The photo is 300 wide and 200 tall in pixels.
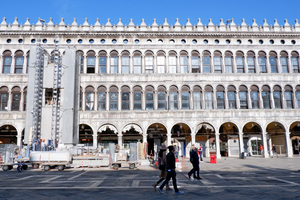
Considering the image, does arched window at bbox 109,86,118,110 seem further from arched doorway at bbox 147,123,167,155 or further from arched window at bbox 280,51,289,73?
arched window at bbox 280,51,289,73

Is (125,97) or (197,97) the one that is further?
(197,97)

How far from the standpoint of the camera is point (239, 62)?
32.4 meters

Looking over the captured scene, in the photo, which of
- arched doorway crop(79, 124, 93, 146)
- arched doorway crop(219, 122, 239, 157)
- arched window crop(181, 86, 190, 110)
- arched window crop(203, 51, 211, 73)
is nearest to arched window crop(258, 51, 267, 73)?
arched window crop(203, 51, 211, 73)

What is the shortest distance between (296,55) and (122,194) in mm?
31483

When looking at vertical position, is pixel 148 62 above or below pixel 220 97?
above

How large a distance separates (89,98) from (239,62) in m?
18.4

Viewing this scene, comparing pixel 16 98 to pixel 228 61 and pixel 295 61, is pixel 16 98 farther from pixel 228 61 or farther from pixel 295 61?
pixel 295 61

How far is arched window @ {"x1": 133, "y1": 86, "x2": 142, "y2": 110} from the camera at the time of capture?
30906mm

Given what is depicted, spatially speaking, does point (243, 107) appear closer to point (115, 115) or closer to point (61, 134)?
point (115, 115)

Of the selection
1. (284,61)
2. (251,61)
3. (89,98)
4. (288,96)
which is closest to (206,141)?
(288,96)

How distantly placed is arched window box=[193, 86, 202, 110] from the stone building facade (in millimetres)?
117

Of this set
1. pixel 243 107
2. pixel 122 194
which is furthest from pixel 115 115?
pixel 122 194

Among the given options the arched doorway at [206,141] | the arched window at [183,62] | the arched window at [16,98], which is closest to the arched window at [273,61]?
the arched window at [183,62]

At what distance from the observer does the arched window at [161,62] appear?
104 ft
